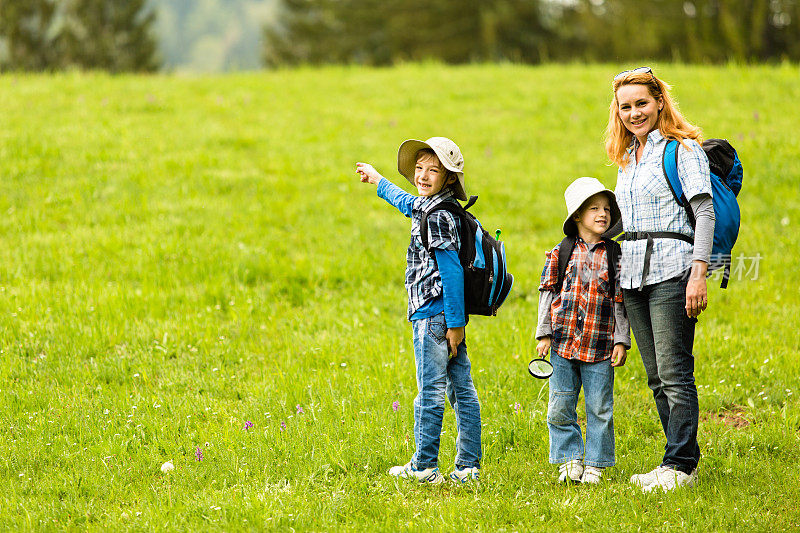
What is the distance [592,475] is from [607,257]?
142 centimetres

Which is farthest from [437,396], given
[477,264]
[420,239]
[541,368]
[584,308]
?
[584,308]

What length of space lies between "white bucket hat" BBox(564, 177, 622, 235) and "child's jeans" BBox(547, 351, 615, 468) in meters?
0.85

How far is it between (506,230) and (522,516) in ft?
21.0

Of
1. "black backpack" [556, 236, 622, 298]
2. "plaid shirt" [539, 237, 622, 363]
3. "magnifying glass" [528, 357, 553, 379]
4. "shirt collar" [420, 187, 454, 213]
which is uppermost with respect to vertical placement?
"shirt collar" [420, 187, 454, 213]

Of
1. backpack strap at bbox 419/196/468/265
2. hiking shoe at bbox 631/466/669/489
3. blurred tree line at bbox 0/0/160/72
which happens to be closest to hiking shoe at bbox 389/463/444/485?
hiking shoe at bbox 631/466/669/489

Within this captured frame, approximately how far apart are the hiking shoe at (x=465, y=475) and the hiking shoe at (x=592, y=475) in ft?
2.27

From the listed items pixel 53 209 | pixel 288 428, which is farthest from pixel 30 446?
pixel 53 209

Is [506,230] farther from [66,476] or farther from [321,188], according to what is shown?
[66,476]

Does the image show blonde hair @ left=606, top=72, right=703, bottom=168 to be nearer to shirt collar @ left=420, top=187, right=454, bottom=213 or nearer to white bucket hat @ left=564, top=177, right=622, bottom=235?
white bucket hat @ left=564, top=177, right=622, bottom=235

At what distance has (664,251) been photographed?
4.54m

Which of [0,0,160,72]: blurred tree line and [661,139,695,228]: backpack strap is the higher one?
[0,0,160,72]: blurred tree line

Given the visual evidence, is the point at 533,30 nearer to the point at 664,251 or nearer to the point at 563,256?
the point at 563,256

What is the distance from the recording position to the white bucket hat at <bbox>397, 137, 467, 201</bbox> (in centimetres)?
446

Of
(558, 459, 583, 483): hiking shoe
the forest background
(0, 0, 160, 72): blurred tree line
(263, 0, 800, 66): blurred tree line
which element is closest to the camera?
(558, 459, 583, 483): hiking shoe
